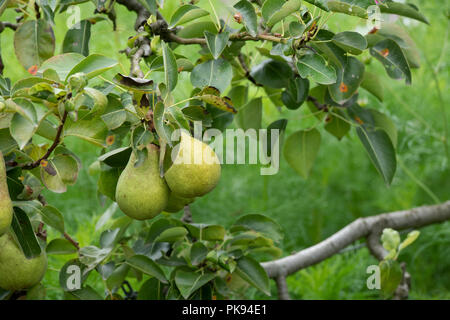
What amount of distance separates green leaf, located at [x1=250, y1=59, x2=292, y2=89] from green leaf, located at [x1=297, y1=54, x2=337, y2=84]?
17 centimetres

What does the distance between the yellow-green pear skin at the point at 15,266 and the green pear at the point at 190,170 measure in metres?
0.24

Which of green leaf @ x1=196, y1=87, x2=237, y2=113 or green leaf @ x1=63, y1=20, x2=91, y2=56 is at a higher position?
green leaf @ x1=63, y1=20, x2=91, y2=56

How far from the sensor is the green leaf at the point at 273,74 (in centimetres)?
81

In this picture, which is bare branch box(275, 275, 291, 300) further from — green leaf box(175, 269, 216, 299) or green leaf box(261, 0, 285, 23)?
green leaf box(261, 0, 285, 23)

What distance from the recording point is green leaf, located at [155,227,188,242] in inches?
30.9

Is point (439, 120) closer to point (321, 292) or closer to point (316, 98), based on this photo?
point (321, 292)

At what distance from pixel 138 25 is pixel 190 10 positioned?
128mm

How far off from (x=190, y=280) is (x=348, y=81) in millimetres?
354

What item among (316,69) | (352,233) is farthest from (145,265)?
(352,233)

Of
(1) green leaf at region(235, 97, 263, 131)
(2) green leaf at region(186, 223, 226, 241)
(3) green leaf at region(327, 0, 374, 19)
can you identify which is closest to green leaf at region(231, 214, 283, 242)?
(2) green leaf at region(186, 223, 226, 241)

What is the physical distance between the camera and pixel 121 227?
2.89 feet

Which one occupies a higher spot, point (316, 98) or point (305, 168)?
point (316, 98)

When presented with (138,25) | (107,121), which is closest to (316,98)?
(138,25)

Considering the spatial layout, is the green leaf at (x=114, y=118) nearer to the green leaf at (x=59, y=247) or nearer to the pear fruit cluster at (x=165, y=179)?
the pear fruit cluster at (x=165, y=179)
